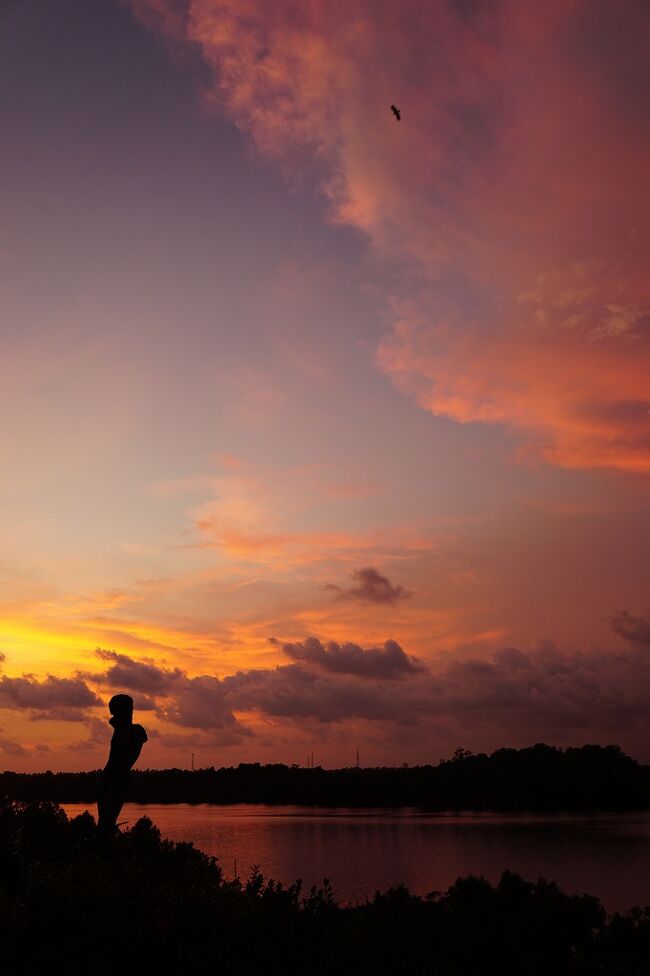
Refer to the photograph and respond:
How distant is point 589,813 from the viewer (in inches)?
7441

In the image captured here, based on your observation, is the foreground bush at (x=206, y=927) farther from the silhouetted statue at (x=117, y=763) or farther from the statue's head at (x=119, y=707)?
the statue's head at (x=119, y=707)

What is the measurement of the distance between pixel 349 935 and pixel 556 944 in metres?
12.2

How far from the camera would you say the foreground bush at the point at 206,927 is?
11.7m

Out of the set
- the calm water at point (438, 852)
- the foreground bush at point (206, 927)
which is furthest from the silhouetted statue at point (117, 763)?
the calm water at point (438, 852)

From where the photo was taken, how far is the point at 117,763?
16578 mm

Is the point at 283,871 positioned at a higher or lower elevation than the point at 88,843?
lower

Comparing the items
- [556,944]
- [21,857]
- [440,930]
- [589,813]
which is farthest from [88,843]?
[589,813]

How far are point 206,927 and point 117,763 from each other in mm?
5105

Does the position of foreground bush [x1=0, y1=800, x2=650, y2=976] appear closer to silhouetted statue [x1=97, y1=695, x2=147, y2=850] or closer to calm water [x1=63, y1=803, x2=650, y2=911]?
silhouetted statue [x1=97, y1=695, x2=147, y2=850]

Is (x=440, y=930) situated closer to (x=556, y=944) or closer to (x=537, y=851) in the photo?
(x=556, y=944)

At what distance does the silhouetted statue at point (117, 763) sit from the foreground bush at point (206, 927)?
0.73m

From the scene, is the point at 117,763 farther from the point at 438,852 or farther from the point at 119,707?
the point at 438,852

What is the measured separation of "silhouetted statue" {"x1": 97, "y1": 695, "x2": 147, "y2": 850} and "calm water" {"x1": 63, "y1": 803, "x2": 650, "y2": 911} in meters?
33.9

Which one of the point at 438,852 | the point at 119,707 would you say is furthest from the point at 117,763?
the point at 438,852
